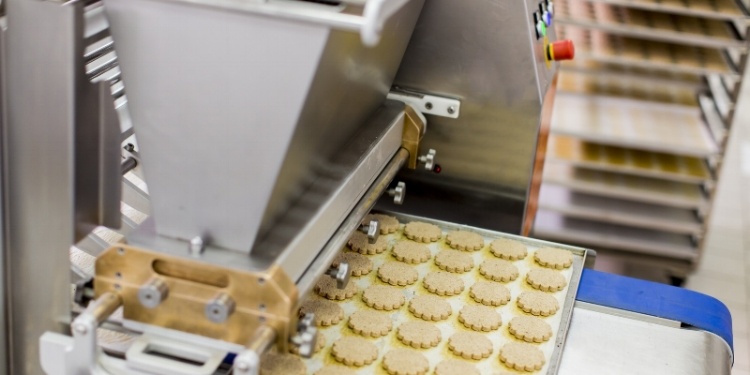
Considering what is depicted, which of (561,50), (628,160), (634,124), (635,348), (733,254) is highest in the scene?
(561,50)

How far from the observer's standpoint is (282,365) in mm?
1715

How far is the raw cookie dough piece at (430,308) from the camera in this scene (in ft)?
6.28

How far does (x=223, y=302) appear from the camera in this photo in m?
1.45

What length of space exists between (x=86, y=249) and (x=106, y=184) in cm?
45

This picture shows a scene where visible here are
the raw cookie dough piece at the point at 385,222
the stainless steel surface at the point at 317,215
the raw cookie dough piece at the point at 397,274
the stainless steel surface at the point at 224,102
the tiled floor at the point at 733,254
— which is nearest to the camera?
the stainless steel surface at the point at 224,102

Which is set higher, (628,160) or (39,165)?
(39,165)

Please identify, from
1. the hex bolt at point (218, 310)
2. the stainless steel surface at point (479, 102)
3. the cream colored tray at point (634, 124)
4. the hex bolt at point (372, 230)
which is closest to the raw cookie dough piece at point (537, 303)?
the hex bolt at point (372, 230)

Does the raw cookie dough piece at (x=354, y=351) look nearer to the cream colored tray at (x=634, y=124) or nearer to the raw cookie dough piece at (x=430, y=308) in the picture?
the raw cookie dough piece at (x=430, y=308)

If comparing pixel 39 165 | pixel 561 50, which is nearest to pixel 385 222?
pixel 561 50

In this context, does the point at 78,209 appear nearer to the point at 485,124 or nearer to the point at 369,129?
the point at 369,129

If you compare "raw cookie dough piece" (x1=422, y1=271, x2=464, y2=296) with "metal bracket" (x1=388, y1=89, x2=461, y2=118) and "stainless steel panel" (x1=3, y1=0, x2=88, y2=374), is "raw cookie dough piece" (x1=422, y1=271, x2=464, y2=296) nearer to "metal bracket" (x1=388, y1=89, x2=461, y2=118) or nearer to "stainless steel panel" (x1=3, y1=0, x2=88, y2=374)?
"metal bracket" (x1=388, y1=89, x2=461, y2=118)

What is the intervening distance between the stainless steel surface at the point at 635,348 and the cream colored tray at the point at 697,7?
1879 mm

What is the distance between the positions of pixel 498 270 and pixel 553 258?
0.17m

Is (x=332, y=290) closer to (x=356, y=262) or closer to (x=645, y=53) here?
(x=356, y=262)
